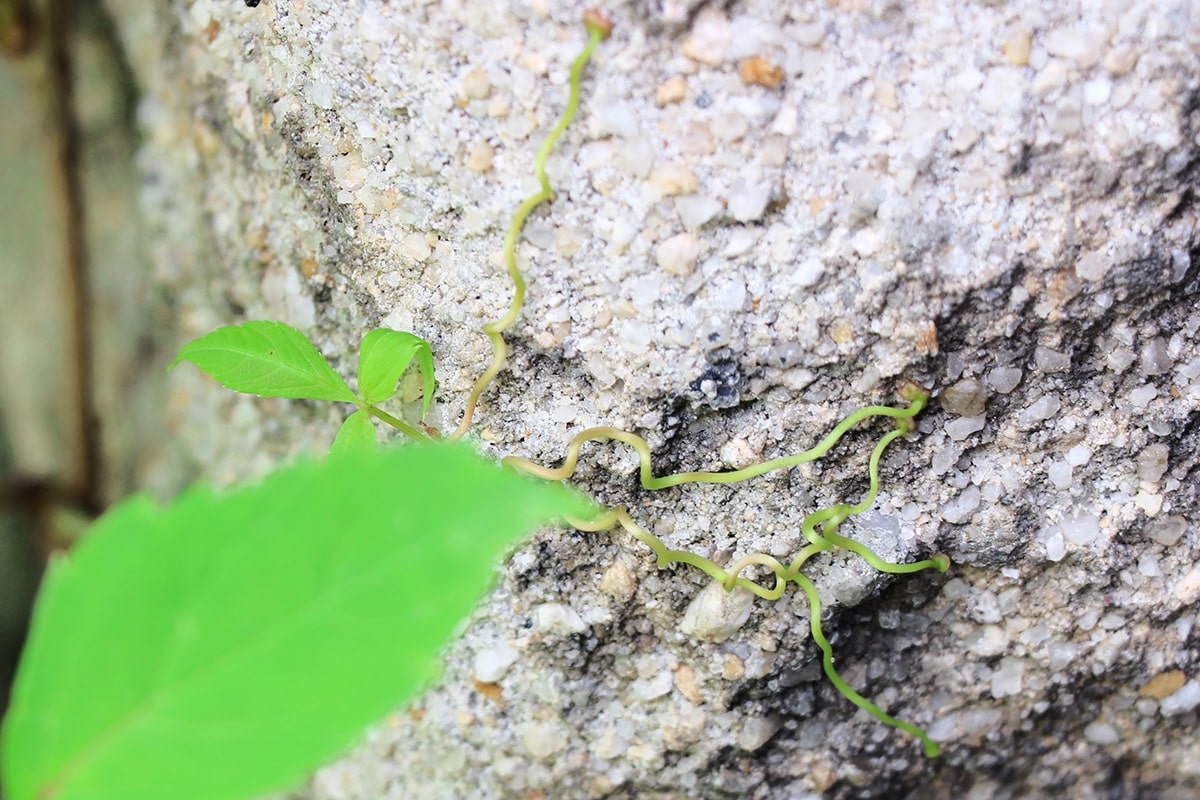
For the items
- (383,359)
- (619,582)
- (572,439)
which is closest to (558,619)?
(619,582)

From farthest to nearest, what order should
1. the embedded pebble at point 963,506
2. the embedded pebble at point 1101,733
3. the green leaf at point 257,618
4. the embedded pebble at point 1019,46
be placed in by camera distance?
the embedded pebble at point 1101,733, the embedded pebble at point 963,506, the embedded pebble at point 1019,46, the green leaf at point 257,618

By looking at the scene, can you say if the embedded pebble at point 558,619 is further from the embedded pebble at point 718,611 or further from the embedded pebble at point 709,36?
the embedded pebble at point 709,36

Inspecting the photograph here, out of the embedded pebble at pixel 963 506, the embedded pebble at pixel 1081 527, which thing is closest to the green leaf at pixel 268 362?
the embedded pebble at pixel 963 506

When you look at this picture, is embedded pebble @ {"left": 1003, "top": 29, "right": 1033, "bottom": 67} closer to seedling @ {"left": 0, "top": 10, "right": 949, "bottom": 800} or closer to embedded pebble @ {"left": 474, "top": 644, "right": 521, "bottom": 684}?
seedling @ {"left": 0, "top": 10, "right": 949, "bottom": 800}

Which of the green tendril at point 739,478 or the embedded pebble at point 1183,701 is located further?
the embedded pebble at point 1183,701

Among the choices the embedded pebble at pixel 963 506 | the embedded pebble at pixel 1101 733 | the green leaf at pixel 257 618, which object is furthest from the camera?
the embedded pebble at pixel 1101 733
